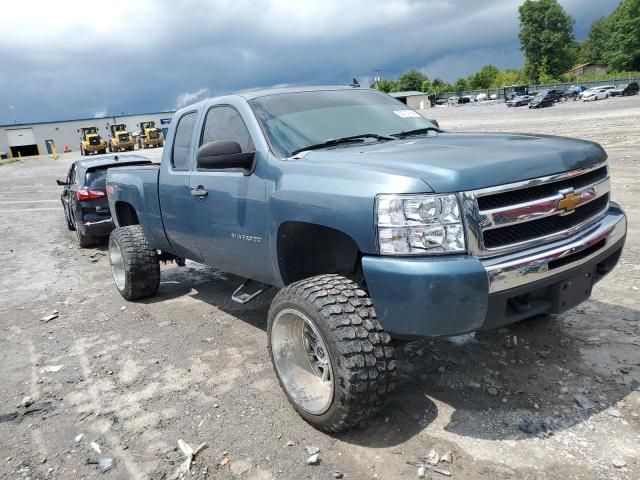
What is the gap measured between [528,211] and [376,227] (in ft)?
2.69

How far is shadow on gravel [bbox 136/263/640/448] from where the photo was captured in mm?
3111

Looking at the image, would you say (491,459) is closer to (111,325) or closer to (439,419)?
(439,419)

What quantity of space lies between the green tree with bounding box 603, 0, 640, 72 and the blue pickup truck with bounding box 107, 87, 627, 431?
329ft

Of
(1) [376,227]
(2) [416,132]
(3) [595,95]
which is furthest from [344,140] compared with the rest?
(3) [595,95]

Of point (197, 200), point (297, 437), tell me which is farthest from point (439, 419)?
point (197, 200)

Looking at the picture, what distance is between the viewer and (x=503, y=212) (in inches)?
107

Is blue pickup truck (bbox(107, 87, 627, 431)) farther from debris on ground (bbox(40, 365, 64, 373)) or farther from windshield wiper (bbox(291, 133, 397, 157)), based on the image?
debris on ground (bbox(40, 365, 64, 373))

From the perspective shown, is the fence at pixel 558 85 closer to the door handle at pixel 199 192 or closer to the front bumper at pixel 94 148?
the front bumper at pixel 94 148

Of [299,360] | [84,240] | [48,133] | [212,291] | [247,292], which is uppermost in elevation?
[48,133]

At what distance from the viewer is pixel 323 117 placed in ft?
12.9

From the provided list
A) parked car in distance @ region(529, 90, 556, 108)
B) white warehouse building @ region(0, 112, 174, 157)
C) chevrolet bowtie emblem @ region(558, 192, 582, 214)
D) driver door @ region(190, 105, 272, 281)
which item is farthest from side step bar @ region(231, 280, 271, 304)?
white warehouse building @ region(0, 112, 174, 157)

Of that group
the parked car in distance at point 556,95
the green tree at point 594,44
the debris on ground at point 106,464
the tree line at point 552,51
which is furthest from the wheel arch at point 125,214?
the green tree at point 594,44

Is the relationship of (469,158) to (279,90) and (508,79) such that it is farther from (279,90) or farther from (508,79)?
(508,79)

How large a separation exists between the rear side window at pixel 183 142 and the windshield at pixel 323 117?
944mm
